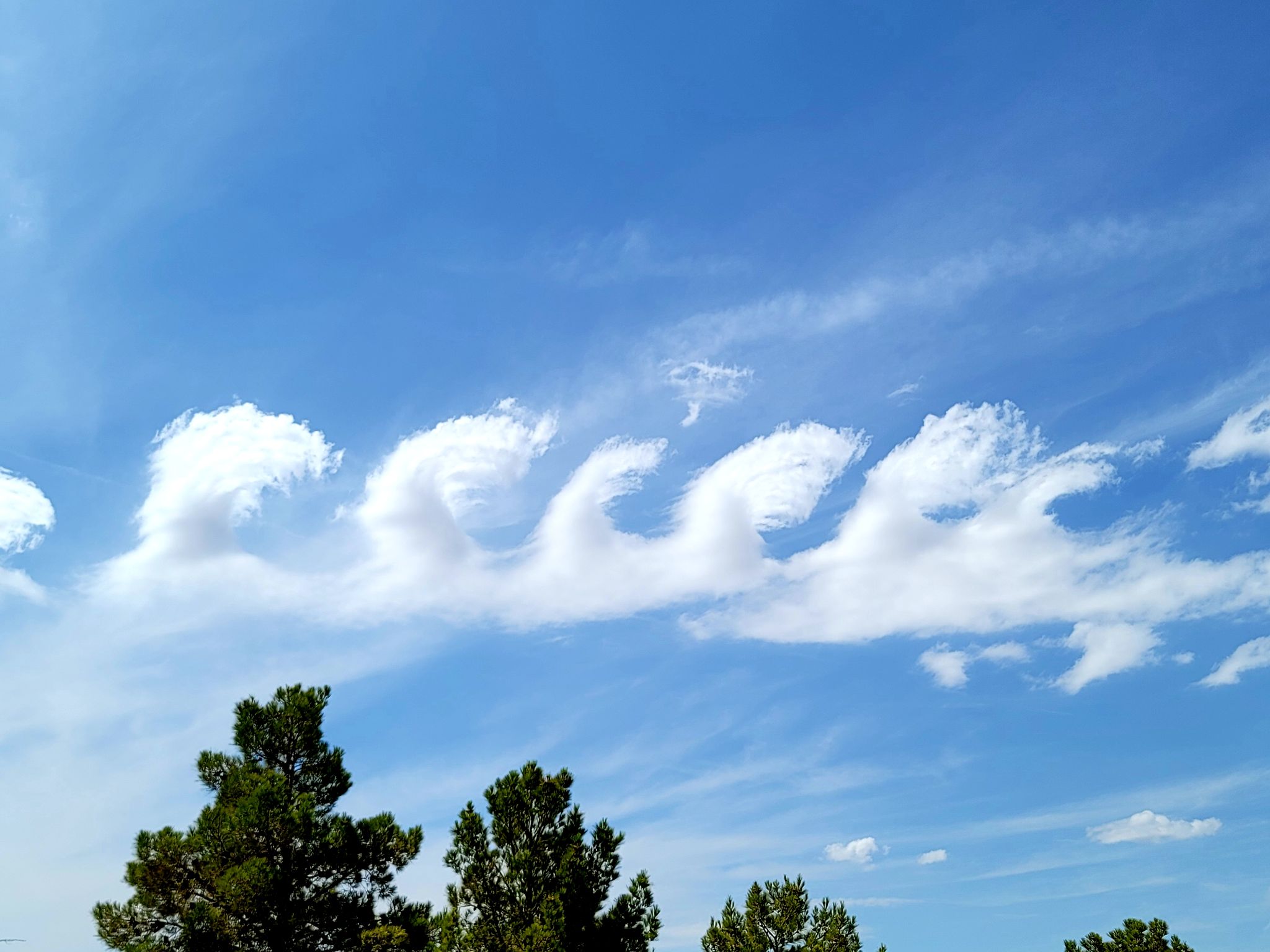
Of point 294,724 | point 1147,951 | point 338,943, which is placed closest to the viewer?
point 338,943

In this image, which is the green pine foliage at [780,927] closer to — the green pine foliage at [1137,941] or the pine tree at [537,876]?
the pine tree at [537,876]

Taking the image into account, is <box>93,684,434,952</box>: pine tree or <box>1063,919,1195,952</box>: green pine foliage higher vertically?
<box>93,684,434,952</box>: pine tree

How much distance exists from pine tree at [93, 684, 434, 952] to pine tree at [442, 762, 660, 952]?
341 centimetres

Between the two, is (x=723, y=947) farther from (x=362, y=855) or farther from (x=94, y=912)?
(x=94, y=912)

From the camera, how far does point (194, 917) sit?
109 feet

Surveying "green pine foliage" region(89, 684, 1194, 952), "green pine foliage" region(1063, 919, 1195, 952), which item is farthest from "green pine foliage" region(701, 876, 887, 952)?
"green pine foliage" region(1063, 919, 1195, 952)

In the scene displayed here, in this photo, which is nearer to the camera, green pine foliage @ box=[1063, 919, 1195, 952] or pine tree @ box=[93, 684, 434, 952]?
pine tree @ box=[93, 684, 434, 952]

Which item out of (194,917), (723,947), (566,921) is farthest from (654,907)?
(194,917)

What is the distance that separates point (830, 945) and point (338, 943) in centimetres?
2476

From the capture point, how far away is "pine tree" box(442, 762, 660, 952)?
111 feet

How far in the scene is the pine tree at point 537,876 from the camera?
33.9 m

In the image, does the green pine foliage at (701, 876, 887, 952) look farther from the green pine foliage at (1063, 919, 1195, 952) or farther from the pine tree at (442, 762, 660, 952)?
the green pine foliage at (1063, 919, 1195, 952)

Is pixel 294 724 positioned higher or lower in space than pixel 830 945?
higher

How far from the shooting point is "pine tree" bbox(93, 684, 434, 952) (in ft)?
108
